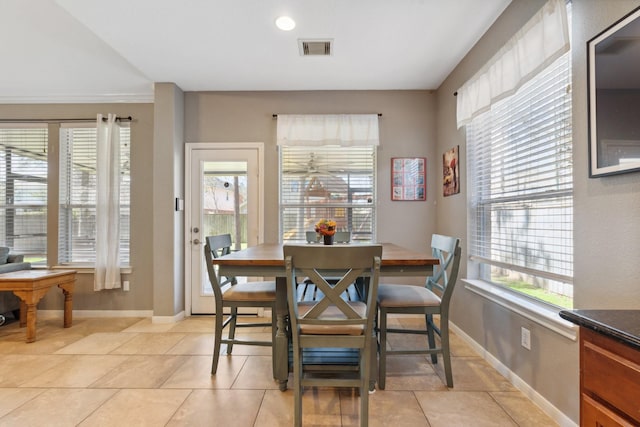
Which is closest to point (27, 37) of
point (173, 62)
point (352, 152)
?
point (173, 62)

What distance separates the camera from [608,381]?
2.73ft

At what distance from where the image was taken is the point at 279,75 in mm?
3162

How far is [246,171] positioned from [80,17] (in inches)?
73.3

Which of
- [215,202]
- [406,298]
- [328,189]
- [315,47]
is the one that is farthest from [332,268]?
[215,202]

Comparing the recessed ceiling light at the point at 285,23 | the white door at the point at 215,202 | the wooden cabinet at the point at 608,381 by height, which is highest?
the recessed ceiling light at the point at 285,23

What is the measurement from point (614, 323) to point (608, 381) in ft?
0.51

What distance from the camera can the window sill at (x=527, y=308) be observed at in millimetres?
1588

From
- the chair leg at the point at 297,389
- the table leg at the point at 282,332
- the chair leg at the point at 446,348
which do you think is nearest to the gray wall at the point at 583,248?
the chair leg at the point at 446,348

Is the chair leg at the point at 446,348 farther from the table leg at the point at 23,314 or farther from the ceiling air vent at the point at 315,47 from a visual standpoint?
the table leg at the point at 23,314

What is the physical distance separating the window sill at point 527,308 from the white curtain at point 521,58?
136 cm

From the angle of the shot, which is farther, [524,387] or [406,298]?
[406,298]

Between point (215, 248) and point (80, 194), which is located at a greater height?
point (80, 194)

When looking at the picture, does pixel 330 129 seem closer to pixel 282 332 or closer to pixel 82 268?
pixel 282 332

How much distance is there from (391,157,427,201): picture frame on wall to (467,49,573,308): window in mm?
835
